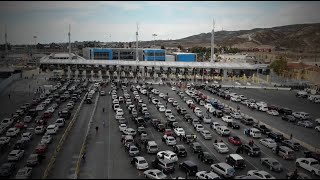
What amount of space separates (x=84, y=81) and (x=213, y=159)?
38769 mm

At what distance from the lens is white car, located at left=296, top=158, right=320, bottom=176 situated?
661 inches

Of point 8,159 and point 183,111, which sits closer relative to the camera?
point 8,159

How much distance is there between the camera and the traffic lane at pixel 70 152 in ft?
49.1

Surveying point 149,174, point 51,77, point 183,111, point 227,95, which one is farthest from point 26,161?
point 51,77

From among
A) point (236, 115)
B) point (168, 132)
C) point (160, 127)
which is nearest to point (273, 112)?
point (236, 115)

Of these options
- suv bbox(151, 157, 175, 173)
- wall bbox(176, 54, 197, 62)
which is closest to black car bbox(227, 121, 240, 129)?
suv bbox(151, 157, 175, 173)

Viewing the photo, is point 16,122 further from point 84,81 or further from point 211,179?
point 84,81

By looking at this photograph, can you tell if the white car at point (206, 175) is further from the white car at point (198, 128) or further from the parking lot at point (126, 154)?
the white car at point (198, 128)

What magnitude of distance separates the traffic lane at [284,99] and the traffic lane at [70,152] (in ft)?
65.2

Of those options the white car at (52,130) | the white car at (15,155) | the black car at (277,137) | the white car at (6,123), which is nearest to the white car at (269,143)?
the black car at (277,137)

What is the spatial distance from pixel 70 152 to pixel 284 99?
27796 mm

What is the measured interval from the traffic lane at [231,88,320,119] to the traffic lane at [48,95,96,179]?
65.2ft

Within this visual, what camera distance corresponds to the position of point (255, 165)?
17906 mm

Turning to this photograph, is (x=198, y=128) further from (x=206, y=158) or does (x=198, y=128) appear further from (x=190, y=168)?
(x=190, y=168)
